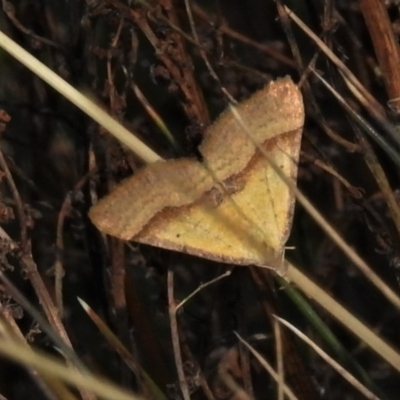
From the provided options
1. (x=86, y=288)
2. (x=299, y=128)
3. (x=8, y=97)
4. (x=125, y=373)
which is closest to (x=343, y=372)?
(x=299, y=128)

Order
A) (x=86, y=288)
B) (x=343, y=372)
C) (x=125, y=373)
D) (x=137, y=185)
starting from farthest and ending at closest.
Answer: (x=86, y=288), (x=125, y=373), (x=137, y=185), (x=343, y=372)

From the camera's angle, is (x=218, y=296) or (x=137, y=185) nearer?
(x=137, y=185)

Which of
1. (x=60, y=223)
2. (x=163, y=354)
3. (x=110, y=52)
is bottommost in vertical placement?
(x=163, y=354)

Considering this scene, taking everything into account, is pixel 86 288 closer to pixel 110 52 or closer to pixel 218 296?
pixel 218 296

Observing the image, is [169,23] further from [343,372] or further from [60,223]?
[343,372]

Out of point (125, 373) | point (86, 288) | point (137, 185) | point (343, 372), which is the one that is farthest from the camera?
Answer: point (86, 288)

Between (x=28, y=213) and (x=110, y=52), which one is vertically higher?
(x=110, y=52)
